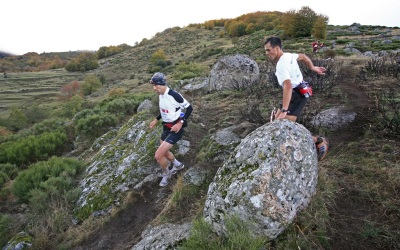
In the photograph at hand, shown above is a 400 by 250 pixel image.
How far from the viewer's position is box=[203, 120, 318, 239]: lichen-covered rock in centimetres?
281

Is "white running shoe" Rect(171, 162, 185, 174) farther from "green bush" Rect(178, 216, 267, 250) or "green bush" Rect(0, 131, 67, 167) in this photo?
"green bush" Rect(0, 131, 67, 167)

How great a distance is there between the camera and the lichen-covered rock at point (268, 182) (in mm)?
2811

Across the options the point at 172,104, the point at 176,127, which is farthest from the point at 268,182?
the point at 172,104

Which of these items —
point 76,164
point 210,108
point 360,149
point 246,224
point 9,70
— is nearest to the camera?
point 246,224

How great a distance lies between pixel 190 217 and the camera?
4.06 metres

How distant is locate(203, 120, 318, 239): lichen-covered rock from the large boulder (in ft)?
25.3

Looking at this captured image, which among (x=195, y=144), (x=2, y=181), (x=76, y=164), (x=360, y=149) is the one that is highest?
(x=360, y=149)

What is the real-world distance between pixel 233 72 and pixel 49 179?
25.9ft

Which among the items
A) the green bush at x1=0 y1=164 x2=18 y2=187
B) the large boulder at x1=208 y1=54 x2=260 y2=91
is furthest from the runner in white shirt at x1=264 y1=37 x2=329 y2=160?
the green bush at x1=0 y1=164 x2=18 y2=187

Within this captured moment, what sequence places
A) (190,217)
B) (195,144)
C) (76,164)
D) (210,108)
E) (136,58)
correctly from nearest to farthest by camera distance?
(190,217) < (195,144) < (76,164) < (210,108) < (136,58)

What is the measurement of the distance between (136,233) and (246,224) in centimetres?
252

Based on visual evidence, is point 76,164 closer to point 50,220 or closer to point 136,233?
point 50,220

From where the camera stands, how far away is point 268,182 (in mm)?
2846

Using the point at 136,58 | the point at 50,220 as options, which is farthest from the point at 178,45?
the point at 50,220
